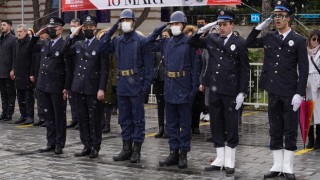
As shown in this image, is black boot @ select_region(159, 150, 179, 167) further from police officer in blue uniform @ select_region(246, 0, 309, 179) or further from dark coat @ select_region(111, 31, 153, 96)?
police officer in blue uniform @ select_region(246, 0, 309, 179)

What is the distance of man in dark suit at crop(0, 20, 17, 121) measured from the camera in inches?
538

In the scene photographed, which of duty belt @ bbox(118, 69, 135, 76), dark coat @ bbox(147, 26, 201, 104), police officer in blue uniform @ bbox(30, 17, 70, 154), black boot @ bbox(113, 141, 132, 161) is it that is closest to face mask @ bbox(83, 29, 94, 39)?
police officer in blue uniform @ bbox(30, 17, 70, 154)

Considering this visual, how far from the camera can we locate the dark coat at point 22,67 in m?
13.1

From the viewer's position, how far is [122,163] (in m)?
8.88

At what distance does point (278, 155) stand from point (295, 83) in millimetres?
967

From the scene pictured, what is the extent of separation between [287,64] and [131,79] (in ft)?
7.53

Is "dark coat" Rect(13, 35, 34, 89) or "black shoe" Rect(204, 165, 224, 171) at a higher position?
"dark coat" Rect(13, 35, 34, 89)

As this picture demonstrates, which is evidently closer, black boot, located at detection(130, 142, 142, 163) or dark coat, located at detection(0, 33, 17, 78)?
black boot, located at detection(130, 142, 142, 163)

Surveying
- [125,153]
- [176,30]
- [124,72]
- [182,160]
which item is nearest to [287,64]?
[176,30]

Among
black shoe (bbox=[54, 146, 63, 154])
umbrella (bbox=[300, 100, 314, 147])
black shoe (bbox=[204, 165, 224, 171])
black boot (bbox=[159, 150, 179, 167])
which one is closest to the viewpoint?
black shoe (bbox=[204, 165, 224, 171])

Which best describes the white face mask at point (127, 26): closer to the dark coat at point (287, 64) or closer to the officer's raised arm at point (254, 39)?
the officer's raised arm at point (254, 39)

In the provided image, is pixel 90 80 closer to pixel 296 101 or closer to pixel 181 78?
pixel 181 78

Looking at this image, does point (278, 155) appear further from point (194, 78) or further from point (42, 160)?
point (42, 160)

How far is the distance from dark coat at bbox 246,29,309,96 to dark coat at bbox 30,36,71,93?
10.7 ft
